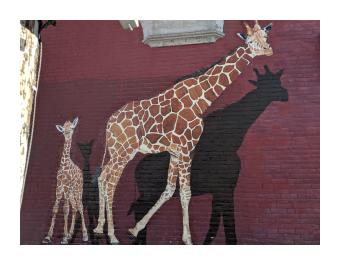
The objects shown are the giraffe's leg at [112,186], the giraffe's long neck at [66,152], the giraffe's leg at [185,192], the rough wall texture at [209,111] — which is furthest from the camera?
the giraffe's long neck at [66,152]

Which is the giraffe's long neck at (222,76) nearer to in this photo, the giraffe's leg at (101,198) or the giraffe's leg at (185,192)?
the giraffe's leg at (185,192)

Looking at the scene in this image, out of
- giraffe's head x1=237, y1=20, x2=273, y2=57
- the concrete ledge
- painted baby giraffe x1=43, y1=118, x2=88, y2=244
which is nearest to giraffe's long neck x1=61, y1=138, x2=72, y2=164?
painted baby giraffe x1=43, y1=118, x2=88, y2=244

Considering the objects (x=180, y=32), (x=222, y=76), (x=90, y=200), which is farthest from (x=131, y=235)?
(x=180, y=32)

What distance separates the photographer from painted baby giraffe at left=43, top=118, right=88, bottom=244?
6.64m

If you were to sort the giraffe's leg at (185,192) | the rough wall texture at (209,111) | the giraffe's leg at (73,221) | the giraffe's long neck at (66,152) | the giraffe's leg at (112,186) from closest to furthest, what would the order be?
the rough wall texture at (209,111) < the giraffe's leg at (185,192) < the giraffe's leg at (112,186) < the giraffe's leg at (73,221) < the giraffe's long neck at (66,152)

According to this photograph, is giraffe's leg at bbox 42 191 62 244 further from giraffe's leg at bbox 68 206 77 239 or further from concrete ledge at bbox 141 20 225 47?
concrete ledge at bbox 141 20 225 47

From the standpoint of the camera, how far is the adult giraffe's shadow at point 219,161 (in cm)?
639

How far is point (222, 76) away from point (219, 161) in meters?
1.23

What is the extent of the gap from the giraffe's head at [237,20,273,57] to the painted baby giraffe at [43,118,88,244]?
276 cm

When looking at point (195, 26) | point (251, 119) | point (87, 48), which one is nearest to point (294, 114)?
point (251, 119)

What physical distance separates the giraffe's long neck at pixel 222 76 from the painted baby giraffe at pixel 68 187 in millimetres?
1913

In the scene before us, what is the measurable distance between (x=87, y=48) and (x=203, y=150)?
2332 mm

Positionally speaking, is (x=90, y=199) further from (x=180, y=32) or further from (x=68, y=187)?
(x=180, y=32)

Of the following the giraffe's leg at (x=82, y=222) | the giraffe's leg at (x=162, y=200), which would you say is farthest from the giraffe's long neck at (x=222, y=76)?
the giraffe's leg at (x=82, y=222)
